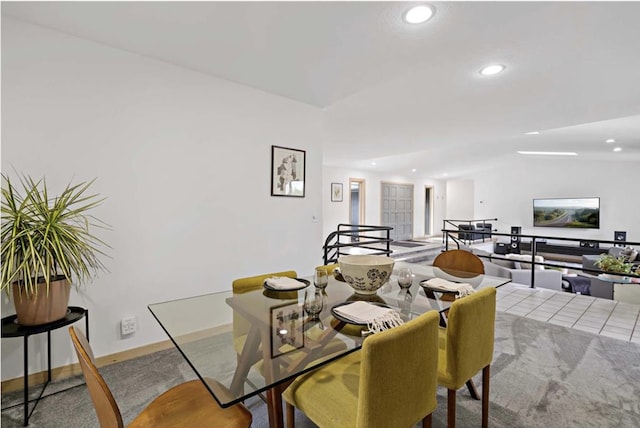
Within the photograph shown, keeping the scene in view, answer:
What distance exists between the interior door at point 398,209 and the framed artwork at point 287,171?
6.52 m

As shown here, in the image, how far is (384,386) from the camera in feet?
3.15

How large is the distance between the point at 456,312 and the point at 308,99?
8.54ft

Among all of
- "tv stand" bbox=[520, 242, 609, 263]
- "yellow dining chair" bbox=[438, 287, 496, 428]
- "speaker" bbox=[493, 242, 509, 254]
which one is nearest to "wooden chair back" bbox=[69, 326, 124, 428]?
"yellow dining chair" bbox=[438, 287, 496, 428]

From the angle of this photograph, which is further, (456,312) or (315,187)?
(315,187)

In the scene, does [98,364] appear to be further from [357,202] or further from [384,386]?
[357,202]

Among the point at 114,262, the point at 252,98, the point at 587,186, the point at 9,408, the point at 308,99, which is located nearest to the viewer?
the point at 9,408

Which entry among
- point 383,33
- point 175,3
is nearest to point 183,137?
point 175,3

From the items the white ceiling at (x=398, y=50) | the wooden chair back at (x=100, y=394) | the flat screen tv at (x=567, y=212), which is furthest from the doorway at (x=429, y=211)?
the wooden chair back at (x=100, y=394)

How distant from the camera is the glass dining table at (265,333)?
1.06 metres

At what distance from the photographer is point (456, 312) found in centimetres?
128

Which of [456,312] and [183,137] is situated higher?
[183,137]

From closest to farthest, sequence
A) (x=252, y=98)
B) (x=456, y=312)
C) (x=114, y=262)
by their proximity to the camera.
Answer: (x=456, y=312) → (x=114, y=262) → (x=252, y=98)

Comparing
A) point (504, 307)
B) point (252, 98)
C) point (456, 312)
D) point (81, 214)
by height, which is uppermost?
point (252, 98)

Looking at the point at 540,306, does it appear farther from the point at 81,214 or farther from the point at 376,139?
the point at 81,214
